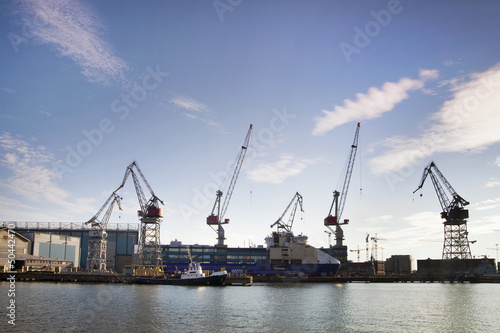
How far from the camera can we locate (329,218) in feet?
591

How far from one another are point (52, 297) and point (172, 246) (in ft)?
346

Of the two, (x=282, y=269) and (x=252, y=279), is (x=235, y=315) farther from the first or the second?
(x=282, y=269)

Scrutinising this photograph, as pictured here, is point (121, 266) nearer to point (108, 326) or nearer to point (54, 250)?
point (54, 250)

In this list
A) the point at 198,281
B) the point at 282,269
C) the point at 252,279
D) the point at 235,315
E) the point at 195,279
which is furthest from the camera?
the point at 282,269

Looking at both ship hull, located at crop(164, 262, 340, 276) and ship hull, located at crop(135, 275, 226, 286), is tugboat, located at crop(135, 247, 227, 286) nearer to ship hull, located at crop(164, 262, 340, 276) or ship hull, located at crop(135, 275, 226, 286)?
ship hull, located at crop(135, 275, 226, 286)

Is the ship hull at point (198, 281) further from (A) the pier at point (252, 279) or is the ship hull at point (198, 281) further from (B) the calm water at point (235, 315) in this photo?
(B) the calm water at point (235, 315)

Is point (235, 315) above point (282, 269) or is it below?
below

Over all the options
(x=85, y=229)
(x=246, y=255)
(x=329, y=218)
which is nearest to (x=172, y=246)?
(x=246, y=255)

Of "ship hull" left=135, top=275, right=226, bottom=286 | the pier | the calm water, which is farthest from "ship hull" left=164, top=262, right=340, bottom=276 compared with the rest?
the calm water

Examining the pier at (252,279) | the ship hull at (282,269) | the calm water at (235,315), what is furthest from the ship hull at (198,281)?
the ship hull at (282,269)

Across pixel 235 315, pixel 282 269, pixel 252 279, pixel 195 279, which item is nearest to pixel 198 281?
pixel 195 279

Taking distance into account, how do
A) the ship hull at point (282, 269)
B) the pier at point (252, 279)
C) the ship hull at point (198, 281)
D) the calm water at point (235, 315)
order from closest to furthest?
1. the calm water at point (235, 315)
2. the ship hull at point (198, 281)
3. the pier at point (252, 279)
4. the ship hull at point (282, 269)

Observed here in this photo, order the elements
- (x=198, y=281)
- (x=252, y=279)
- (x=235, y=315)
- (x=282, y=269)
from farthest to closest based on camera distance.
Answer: (x=282, y=269), (x=252, y=279), (x=198, y=281), (x=235, y=315)

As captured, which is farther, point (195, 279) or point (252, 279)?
point (252, 279)
